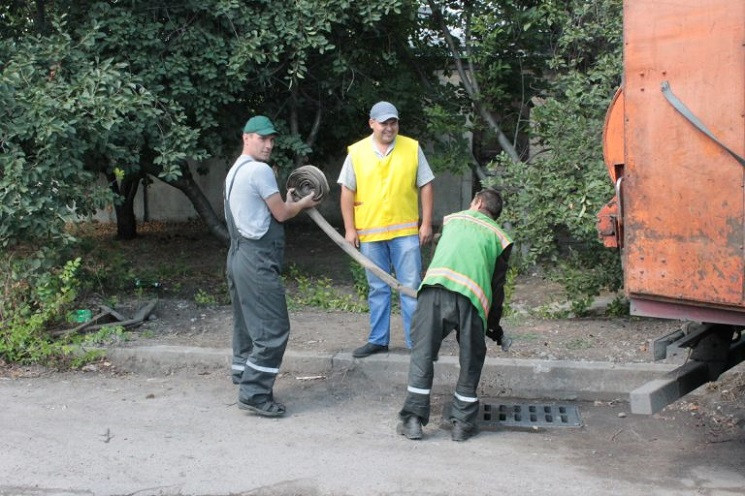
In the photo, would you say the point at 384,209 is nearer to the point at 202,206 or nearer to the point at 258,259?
the point at 258,259

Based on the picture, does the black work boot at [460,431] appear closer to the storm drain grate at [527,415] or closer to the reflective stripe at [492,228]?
the storm drain grate at [527,415]

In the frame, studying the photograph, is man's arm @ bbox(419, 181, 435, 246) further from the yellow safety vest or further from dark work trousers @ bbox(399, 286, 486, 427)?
dark work trousers @ bbox(399, 286, 486, 427)

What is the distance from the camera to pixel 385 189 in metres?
6.43

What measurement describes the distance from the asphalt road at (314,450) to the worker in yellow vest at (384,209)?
25.8 inches

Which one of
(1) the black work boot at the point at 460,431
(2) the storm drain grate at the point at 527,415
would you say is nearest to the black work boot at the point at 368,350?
(2) the storm drain grate at the point at 527,415

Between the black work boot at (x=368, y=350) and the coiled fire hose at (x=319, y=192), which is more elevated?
the coiled fire hose at (x=319, y=192)

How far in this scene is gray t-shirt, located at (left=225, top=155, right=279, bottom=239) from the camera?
5.51 m

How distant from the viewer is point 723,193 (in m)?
3.75

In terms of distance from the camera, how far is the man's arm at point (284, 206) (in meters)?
5.52

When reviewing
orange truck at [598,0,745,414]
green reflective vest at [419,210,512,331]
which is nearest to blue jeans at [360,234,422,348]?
green reflective vest at [419,210,512,331]

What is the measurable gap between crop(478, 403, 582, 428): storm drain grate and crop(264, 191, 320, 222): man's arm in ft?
5.65

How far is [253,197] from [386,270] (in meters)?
1.41

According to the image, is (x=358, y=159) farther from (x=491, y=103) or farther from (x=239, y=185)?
(x=491, y=103)

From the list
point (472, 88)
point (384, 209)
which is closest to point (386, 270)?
point (384, 209)
